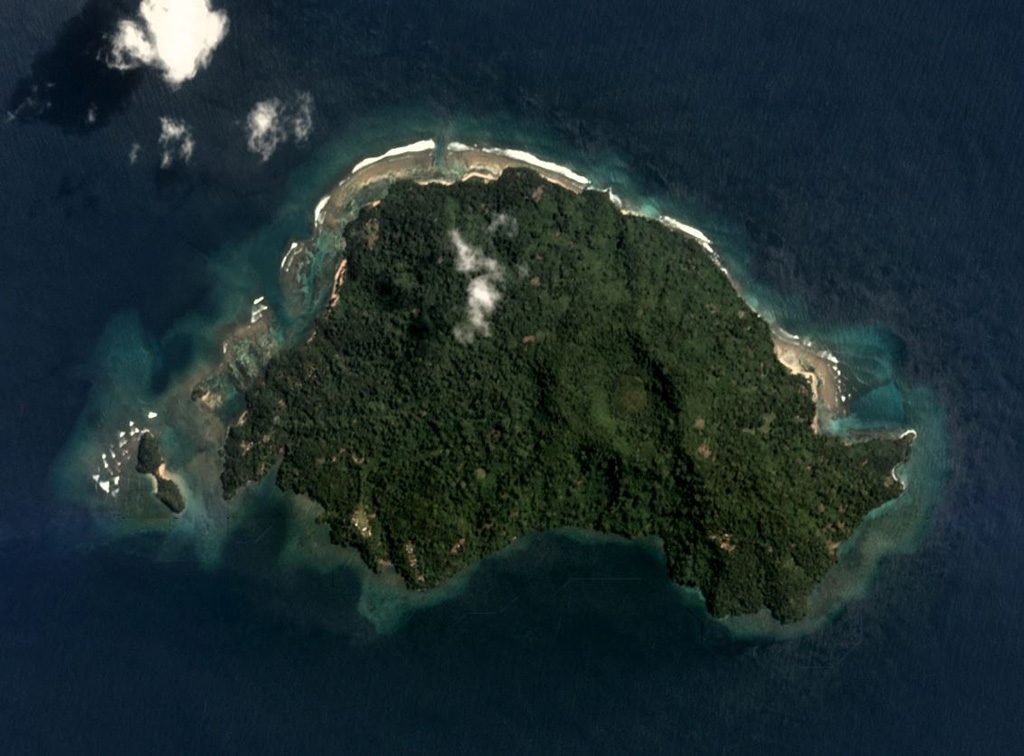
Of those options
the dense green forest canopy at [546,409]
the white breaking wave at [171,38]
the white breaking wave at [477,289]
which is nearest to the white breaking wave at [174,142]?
the white breaking wave at [171,38]

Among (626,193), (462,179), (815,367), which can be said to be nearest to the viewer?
(815,367)

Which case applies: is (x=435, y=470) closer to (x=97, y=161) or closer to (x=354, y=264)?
(x=354, y=264)

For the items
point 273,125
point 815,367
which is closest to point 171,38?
point 273,125

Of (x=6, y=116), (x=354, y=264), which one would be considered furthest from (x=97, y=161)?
(x=354, y=264)

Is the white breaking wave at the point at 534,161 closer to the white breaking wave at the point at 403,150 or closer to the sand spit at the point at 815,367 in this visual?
the white breaking wave at the point at 403,150

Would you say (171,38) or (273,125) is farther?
(273,125)

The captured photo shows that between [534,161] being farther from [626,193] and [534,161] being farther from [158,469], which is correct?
[158,469]

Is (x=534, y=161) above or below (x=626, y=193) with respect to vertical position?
below
